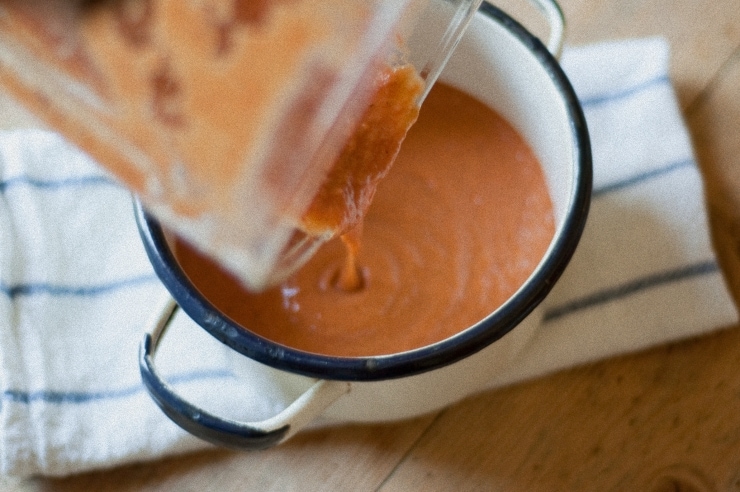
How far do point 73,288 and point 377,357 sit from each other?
0.98ft

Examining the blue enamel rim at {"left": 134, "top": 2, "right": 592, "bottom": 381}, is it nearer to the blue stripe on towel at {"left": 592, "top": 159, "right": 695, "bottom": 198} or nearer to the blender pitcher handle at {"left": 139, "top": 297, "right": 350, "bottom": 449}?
the blender pitcher handle at {"left": 139, "top": 297, "right": 350, "bottom": 449}

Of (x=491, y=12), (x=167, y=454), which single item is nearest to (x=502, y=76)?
(x=491, y=12)

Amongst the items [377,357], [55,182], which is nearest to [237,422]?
[377,357]

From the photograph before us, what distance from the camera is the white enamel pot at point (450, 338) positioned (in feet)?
1.32

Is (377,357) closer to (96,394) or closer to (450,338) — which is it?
(450,338)

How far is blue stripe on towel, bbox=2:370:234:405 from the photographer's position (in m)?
0.54

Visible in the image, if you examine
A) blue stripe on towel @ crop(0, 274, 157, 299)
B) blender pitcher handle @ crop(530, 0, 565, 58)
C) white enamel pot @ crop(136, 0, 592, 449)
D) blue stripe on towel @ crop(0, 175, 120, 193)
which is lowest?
blue stripe on towel @ crop(0, 274, 157, 299)

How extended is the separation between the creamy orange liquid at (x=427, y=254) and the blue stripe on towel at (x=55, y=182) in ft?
0.48

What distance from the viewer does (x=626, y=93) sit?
639 mm

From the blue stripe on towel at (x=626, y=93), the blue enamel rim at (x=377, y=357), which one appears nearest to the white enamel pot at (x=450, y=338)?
the blue enamel rim at (x=377, y=357)

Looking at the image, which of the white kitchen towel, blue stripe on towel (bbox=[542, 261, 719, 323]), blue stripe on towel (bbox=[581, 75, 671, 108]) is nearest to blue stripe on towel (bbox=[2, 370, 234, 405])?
the white kitchen towel

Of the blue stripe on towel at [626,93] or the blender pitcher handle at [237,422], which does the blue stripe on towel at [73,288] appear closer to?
the blender pitcher handle at [237,422]

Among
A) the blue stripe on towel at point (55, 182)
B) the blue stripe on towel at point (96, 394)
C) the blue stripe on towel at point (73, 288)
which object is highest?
the blue stripe on towel at point (55, 182)

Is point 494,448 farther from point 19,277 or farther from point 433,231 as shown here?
point 19,277
